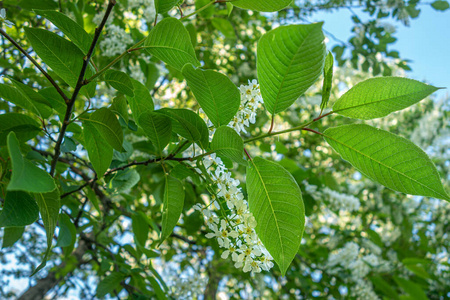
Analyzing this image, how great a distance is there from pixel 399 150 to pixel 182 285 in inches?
70.6

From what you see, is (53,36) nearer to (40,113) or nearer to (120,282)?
(40,113)

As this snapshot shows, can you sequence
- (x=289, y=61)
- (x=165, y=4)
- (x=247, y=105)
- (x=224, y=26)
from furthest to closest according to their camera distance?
1. (x=224, y=26)
2. (x=247, y=105)
3. (x=165, y=4)
4. (x=289, y=61)

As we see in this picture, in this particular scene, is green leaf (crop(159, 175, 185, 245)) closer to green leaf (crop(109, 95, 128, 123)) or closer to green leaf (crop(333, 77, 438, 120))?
green leaf (crop(109, 95, 128, 123))

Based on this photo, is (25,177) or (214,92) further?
(214,92)

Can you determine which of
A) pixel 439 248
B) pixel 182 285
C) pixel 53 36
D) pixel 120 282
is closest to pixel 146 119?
pixel 53 36

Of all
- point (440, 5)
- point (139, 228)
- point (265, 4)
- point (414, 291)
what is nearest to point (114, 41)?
point (139, 228)

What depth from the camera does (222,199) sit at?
96cm

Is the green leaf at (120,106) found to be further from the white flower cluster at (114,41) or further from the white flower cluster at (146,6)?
the white flower cluster at (146,6)

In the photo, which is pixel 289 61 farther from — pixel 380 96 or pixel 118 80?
pixel 118 80

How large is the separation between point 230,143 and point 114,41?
1.91 meters

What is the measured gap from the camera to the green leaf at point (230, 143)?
0.72m

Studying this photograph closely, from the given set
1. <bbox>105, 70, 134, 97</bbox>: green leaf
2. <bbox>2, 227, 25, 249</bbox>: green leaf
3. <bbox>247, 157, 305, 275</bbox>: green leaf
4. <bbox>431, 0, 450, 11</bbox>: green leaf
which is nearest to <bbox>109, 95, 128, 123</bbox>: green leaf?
<bbox>105, 70, 134, 97</bbox>: green leaf

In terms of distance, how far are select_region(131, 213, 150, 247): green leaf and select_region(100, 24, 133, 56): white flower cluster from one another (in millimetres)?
1235

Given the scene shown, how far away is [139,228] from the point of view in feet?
5.45
